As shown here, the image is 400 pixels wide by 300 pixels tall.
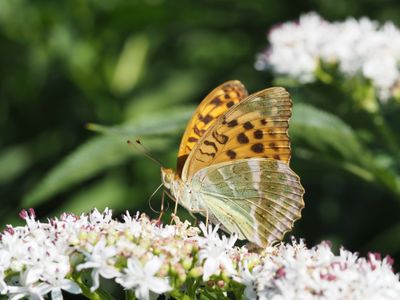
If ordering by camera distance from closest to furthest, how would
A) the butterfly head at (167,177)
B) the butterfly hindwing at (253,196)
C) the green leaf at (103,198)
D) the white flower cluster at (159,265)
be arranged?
Result: the white flower cluster at (159,265)
the butterfly hindwing at (253,196)
the butterfly head at (167,177)
the green leaf at (103,198)

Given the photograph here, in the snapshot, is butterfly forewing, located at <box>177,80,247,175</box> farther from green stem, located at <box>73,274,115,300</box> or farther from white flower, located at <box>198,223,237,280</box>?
green stem, located at <box>73,274,115,300</box>

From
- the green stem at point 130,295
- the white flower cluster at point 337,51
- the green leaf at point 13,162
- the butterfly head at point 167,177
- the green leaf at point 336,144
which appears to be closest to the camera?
the green stem at point 130,295

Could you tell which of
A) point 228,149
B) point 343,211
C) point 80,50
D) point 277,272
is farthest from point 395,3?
point 277,272

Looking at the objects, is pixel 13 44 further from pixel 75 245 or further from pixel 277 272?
pixel 277 272

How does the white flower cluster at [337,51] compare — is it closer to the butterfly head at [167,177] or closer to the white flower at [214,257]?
the butterfly head at [167,177]

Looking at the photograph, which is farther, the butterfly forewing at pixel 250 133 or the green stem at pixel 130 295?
the butterfly forewing at pixel 250 133

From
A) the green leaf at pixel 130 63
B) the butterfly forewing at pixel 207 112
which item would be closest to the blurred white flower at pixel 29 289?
the butterfly forewing at pixel 207 112
